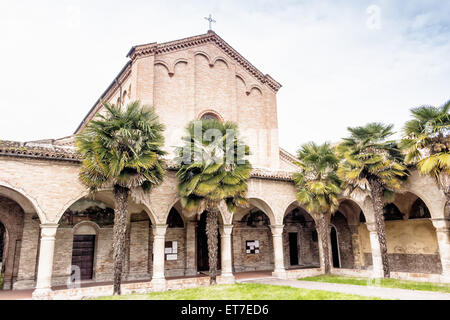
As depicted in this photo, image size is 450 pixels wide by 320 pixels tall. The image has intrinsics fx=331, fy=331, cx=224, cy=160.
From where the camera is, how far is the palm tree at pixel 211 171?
12648 mm

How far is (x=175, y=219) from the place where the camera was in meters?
17.4

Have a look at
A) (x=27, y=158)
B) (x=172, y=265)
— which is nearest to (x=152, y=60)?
(x=27, y=158)

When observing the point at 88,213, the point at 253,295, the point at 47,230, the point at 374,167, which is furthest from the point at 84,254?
the point at 374,167

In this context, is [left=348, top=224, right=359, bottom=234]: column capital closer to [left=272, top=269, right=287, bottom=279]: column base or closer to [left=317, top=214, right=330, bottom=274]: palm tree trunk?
[left=317, top=214, right=330, bottom=274]: palm tree trunk

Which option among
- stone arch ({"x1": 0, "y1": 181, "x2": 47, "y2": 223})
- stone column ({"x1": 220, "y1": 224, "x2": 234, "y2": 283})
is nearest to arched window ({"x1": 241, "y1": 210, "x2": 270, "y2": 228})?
stone column ({"x1": 220, "y1": 224, "x2": 234, "y2": 283})

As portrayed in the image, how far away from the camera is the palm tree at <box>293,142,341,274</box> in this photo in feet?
51.7

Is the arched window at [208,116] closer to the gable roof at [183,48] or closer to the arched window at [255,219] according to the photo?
the gable roof at [183,48]

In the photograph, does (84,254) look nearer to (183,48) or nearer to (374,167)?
(183,48)

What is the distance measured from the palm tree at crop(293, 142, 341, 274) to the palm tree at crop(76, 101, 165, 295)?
7.76 metres

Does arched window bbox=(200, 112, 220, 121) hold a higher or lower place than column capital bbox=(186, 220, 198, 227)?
higher

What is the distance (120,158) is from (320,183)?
933 centimetres

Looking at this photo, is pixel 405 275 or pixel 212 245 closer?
pixel 212 245

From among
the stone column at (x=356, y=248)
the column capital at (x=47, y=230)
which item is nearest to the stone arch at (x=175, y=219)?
the column capital at (x=47, y=230)
